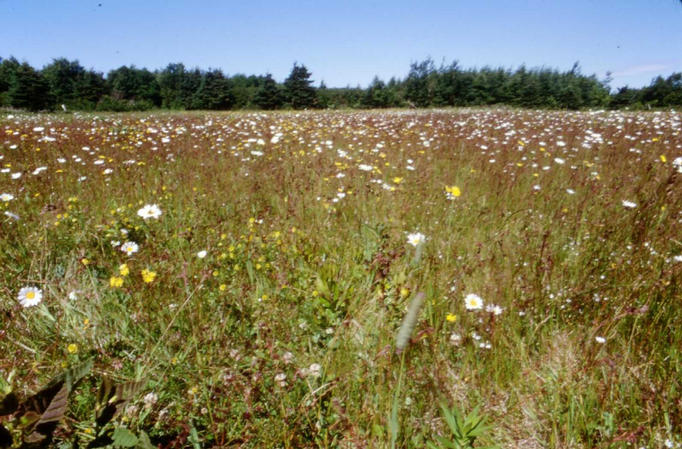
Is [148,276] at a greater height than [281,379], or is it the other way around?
[148,276]

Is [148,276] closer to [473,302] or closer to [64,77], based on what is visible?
[473,302]

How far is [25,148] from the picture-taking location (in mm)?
5074

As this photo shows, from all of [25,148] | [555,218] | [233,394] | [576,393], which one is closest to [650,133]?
[555,218]

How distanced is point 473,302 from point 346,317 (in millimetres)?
681

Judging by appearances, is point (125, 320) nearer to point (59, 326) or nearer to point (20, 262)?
point (59, 326)

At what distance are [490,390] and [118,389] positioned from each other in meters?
1.38

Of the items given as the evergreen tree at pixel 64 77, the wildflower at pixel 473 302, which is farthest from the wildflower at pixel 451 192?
the evergreen tree at pixel 64 77

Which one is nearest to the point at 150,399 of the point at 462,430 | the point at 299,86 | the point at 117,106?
the point at 462,430

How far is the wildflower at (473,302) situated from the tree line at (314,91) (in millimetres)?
34829

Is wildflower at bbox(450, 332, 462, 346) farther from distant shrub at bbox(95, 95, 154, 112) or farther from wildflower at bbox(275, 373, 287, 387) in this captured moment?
distant shrub at bbox(95, 95, 154, 112)

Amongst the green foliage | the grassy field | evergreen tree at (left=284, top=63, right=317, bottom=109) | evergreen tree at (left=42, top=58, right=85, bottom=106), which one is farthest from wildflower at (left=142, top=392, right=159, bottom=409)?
evergreen tree at (left=42, top=58, right=85, bottom=106)

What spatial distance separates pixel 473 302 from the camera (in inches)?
71.8

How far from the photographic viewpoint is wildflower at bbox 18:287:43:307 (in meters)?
1.64

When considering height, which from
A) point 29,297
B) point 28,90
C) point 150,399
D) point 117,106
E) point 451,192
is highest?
point 28,90
